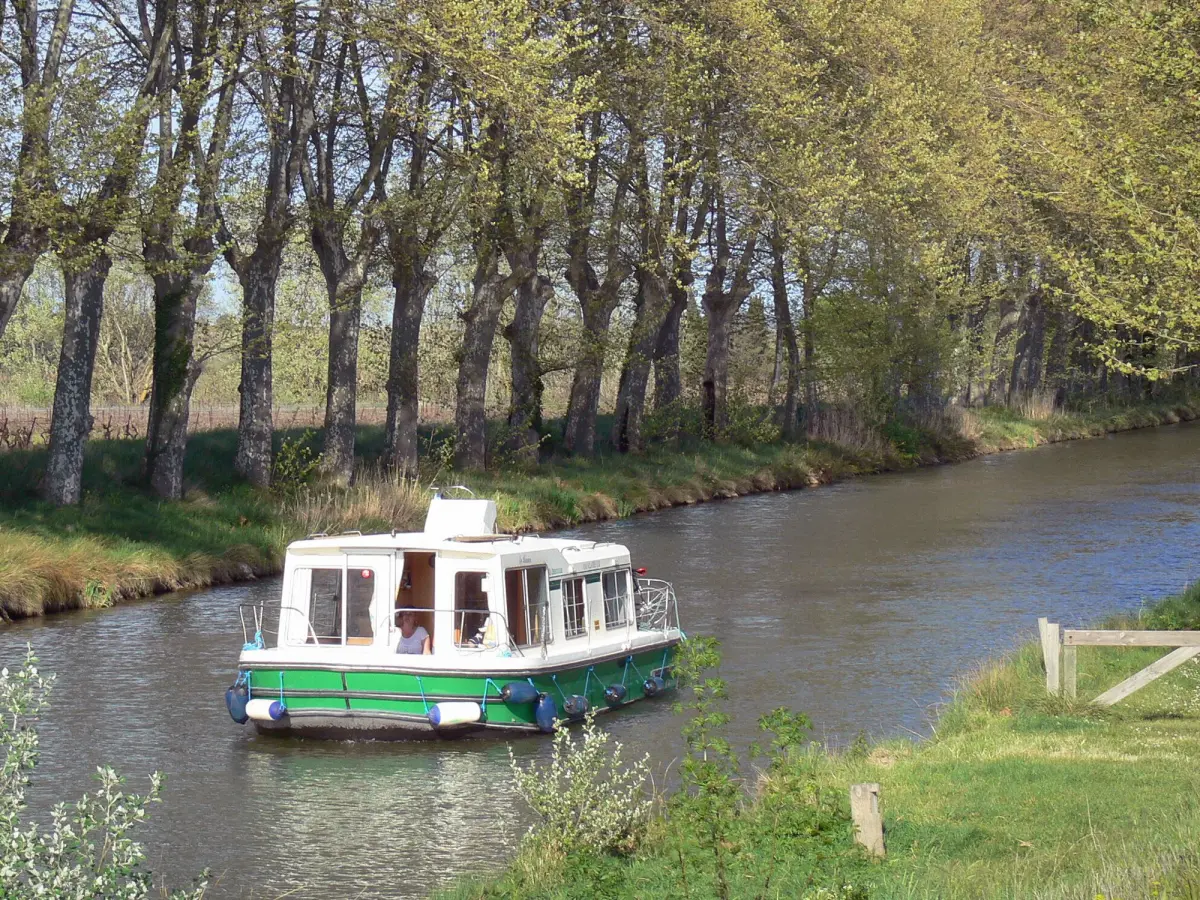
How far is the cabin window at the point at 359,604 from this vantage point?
1989cm

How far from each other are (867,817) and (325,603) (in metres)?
11.0

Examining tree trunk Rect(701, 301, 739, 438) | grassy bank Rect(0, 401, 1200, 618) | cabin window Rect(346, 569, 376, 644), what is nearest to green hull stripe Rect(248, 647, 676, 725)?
cabin window Rect(346, 569, 376, 644)

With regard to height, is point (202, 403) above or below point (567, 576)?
above

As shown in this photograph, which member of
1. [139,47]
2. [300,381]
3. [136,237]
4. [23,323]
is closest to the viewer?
[139,47]

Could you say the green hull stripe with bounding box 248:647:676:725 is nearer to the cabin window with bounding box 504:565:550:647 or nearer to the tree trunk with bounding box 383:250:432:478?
the cabin window with bounding box 504:565:550:647

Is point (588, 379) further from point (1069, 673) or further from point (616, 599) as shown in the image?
point (1069, 673)

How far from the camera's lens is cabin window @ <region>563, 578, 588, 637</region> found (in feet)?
68.7

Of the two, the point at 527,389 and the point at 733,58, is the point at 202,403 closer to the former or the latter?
the point at 527,389

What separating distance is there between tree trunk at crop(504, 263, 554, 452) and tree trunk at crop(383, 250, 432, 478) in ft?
11.9

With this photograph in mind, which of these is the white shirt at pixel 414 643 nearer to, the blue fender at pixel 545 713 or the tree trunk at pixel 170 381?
the blue fender at pixel 545 713

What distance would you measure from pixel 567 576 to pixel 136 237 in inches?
864

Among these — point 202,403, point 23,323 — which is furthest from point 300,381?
point 23,323

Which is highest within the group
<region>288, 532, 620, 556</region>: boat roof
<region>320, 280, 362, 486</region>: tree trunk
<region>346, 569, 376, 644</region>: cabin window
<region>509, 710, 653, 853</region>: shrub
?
<region>320, 280, 362, 486</region>: tree trunk

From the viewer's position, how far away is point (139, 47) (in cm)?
3225
